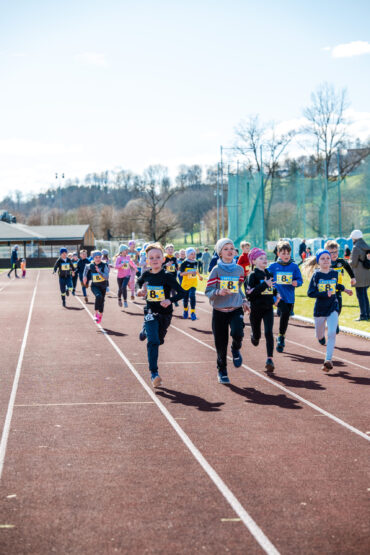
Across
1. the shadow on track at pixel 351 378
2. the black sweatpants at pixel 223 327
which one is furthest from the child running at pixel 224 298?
the shadow on track at pixel 351 378

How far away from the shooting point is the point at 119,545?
441cm

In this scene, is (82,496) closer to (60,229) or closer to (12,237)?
(12,237)

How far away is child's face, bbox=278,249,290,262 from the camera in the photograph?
11.5m

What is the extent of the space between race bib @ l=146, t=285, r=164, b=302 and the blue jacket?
2878 mm

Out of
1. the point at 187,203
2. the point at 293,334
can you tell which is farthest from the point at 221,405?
the point at 187,203

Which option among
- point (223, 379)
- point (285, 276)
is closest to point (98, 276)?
point (285, 276)

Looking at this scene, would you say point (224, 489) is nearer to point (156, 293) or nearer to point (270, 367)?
point (156, 293)

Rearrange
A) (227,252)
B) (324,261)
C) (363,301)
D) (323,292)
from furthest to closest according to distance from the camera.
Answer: (363,301), (324,261), (323,292), (227,252)

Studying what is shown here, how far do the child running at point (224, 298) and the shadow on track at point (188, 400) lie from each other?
97cm

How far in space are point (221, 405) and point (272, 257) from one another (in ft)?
95.0

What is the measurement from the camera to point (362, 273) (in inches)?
682

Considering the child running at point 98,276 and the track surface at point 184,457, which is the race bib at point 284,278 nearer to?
the track surface at point 184,457

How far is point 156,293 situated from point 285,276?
316 centimetres

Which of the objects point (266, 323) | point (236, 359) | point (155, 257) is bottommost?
point (236, 359)
